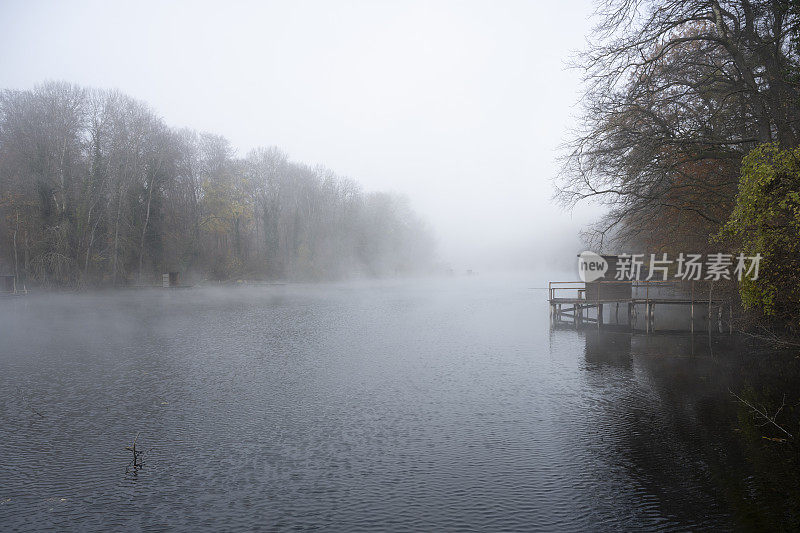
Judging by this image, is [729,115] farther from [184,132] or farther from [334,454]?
[184,132]

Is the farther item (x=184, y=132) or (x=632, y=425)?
(x=184, y=132)

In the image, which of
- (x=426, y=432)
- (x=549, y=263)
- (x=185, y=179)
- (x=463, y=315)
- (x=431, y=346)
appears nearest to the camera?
(x=426, y=432)

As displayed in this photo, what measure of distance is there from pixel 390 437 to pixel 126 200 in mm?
42654

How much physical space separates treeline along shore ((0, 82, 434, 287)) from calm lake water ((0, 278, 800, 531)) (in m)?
25.6

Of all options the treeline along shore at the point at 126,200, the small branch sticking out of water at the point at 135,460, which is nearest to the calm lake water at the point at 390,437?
the small branch sticking out of water at the point at 135,460

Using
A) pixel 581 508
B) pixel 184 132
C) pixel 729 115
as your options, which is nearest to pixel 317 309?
pixel 729 115

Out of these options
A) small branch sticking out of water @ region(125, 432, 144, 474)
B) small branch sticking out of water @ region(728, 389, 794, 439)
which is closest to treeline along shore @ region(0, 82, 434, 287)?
small branch sticking out of water @ region(125, 432, 144, 474)

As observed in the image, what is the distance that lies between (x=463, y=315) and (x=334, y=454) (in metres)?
21.3

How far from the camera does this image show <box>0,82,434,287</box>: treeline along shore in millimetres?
39125

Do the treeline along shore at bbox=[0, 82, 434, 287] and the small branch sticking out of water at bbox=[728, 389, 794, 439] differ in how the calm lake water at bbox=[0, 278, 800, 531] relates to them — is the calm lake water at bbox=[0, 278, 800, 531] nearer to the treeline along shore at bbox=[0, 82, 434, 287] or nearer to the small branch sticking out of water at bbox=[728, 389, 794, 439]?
the small branch sticking out of water at bbox=[728, 389, 794, 439]

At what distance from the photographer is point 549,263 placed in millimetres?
182125

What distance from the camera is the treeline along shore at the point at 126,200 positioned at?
1540 inches

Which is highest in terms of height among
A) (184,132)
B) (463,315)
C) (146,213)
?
(184,132)

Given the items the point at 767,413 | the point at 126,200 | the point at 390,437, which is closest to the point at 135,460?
the point at 390,437
